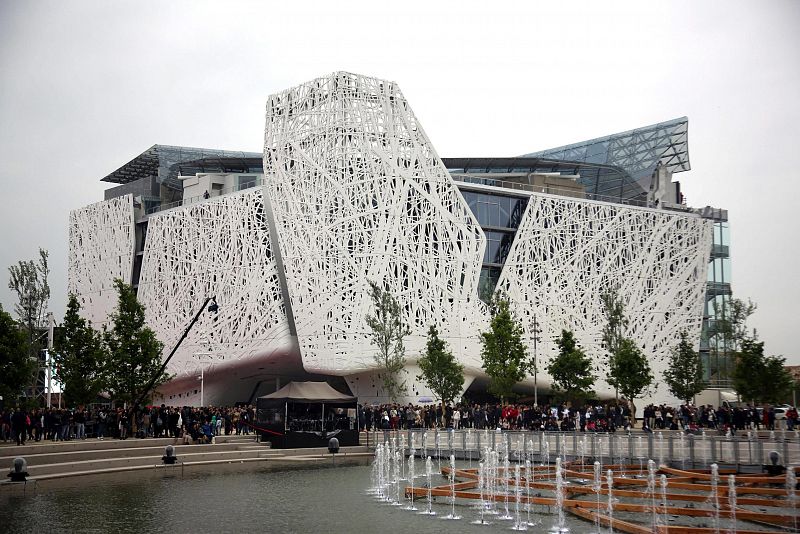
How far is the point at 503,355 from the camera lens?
47531 millimetres

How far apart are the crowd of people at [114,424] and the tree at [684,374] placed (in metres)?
27.3

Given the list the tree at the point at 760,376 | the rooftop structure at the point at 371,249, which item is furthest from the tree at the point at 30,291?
the tree at the point at 760,376

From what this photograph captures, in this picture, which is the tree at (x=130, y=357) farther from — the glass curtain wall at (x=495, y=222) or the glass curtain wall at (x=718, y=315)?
the glass curtain wall at (x=718, y=315)

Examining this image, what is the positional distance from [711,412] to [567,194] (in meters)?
21.5

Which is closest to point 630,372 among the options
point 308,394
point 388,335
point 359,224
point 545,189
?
point 388,335

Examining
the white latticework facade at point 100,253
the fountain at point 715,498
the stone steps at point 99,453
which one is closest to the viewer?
the fountain at point 715,498

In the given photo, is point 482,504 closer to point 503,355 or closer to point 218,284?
point 503,355

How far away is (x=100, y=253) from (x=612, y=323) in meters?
39.3

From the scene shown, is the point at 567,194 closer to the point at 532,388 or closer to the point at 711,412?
the point at 532,388

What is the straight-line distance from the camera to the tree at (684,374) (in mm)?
53562

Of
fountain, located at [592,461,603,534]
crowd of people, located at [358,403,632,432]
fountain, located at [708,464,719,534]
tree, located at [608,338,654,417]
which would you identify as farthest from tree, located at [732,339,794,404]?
fountain, located at [708,464,719,534]

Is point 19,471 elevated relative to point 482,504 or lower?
elevated

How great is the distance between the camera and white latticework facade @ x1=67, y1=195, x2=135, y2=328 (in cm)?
6900

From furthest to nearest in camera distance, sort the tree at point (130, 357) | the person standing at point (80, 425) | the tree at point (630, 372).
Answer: the tree at point (630, 372) < the tree at point (130, 357) < the person standing at point (80, 425)
